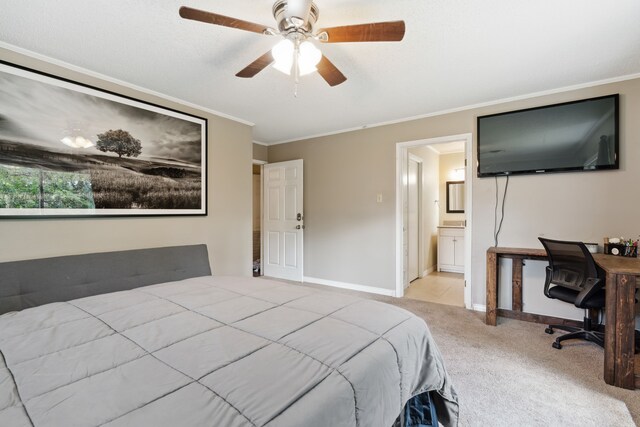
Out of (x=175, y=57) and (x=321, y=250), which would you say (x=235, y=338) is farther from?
(x=321, y=250)

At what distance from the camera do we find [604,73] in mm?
2594

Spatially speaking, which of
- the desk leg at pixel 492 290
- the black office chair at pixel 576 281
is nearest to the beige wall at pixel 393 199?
the desk leg at pixel 492 290

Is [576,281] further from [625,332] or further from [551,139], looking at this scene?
[551,139]

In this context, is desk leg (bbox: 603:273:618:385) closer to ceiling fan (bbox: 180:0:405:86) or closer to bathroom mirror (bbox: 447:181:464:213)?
ceiling fan (bbox: 180:0:405:86)

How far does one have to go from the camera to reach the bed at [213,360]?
0.81 m

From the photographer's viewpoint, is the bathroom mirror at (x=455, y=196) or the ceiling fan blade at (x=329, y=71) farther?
the bathroom mirror at (x=455, y=196)

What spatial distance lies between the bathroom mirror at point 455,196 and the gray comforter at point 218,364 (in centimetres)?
493

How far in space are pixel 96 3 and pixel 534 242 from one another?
4.13 metres

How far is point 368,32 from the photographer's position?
1.56 meters

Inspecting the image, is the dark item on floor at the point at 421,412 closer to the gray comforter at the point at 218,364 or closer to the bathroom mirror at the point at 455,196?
the gray comforter at the point at 218,364

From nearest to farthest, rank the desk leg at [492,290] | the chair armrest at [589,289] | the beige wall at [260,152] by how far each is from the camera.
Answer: the chair armrest at [589,289], the desk leg at [492,290], the beige wall at [260,152]

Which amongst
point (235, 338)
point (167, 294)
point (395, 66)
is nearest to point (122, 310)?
point (167, 294)

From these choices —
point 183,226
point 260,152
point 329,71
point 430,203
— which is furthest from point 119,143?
point 430,203

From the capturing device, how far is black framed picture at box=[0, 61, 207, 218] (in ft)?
6.96
